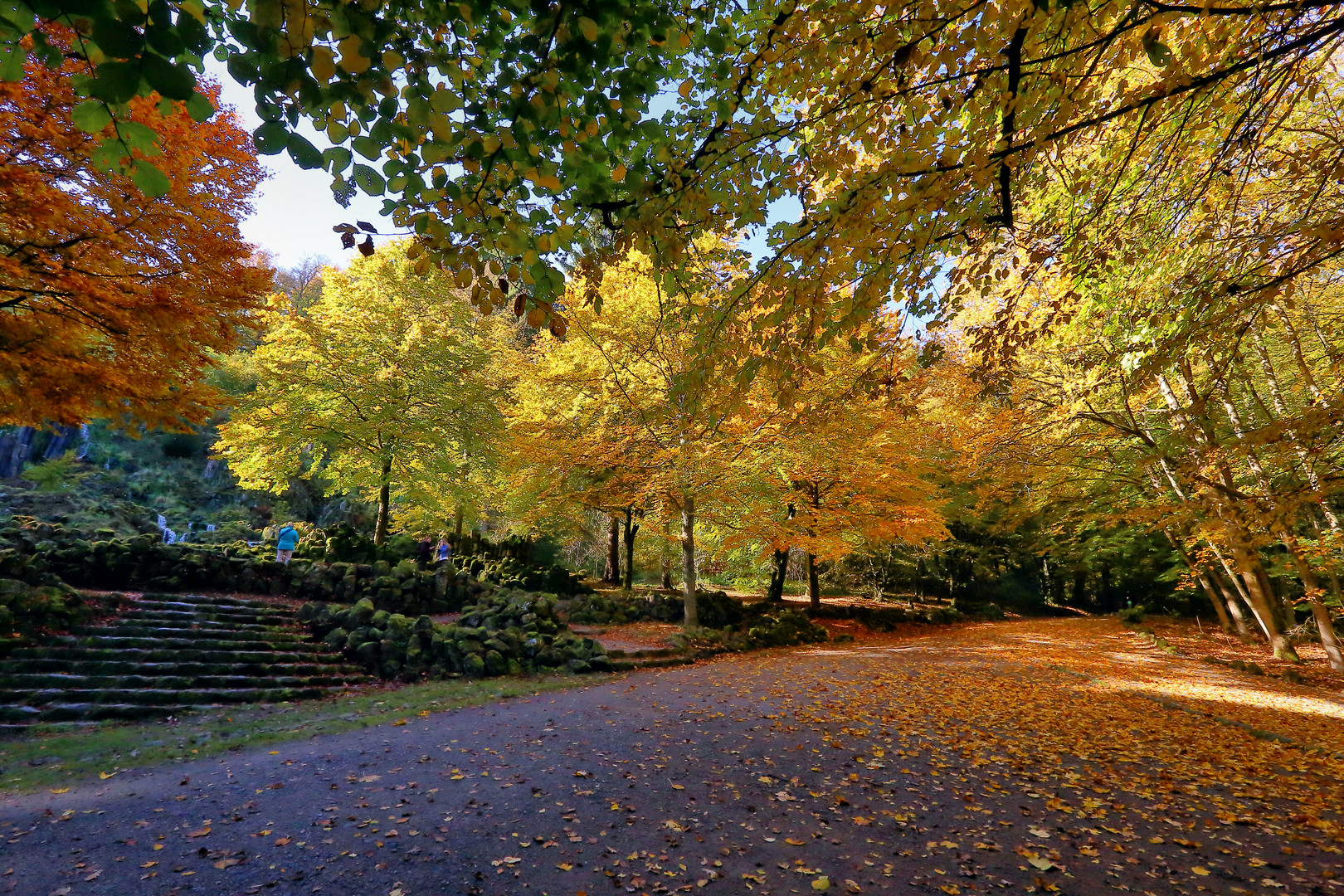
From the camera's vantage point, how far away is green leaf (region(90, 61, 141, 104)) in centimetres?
132

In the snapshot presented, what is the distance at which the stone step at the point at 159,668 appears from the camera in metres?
6.59

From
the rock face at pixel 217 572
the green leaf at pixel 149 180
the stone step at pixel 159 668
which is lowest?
the stone step at pixel 159 668

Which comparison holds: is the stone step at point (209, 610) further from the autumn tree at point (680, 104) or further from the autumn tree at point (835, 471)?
the autumn tree at point (680, 104)

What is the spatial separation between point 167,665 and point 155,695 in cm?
71

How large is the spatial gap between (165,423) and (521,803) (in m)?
7.18

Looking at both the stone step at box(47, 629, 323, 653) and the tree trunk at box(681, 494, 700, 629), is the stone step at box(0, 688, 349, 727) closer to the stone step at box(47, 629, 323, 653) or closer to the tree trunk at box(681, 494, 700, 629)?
the stone step at box(47, 629, 323, 653)

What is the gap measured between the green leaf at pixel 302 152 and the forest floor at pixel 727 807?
3.46 metres

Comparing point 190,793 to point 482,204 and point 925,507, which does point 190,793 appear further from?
point 925,507

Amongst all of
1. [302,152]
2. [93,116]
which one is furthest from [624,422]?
[93,116]

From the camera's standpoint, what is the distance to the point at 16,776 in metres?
4.46

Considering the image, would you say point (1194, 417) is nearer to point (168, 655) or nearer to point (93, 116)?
point (93, 116)

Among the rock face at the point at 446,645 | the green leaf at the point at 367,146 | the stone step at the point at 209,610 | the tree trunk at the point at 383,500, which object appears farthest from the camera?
the tree trunk at the point at 383,500

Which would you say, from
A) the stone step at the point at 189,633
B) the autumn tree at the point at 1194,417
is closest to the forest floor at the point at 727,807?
the autumn tree at the point at 1194,417

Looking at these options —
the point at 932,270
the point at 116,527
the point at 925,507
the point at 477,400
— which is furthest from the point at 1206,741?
the point at 116,527
